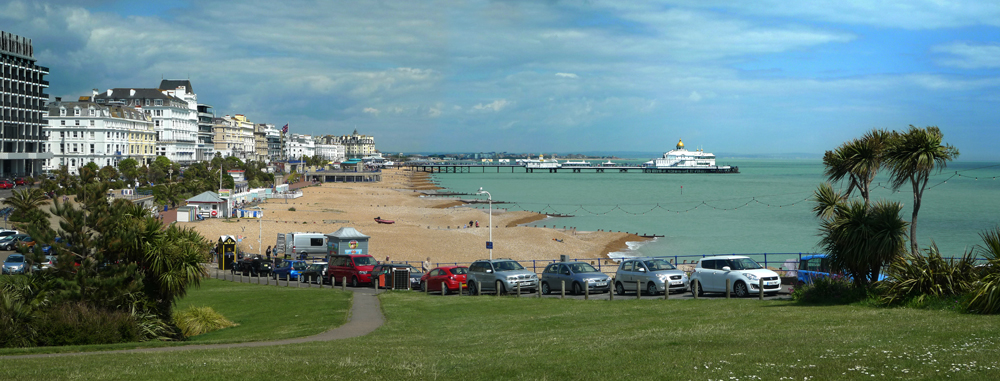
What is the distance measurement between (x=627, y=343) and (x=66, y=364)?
8.89m

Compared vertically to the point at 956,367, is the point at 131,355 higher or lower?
lower

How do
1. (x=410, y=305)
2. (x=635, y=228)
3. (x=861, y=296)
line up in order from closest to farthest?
(x=861, y=296) < (x=410, y=305) < (x=635, y=228)

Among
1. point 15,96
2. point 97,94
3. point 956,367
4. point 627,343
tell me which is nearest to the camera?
point 956,367

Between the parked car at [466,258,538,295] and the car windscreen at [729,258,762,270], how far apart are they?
273 inches

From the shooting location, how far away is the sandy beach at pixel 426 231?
5303 cm

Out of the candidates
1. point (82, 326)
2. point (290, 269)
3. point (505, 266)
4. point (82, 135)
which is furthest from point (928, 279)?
point (82, 135)

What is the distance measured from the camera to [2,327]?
16516mm

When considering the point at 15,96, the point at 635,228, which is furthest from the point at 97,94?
the point at 635,228

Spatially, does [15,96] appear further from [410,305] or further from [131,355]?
[131,355]

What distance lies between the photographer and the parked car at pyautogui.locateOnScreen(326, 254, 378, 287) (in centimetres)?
3259

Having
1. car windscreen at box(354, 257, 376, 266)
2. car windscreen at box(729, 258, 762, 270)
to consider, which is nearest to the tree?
car windscreen at box(729, 258, 762, 270)

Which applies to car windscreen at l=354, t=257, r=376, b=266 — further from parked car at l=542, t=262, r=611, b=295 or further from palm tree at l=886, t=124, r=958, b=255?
palm tree at l=886, t=124, r=958, b=255

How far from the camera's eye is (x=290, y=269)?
38.2 m

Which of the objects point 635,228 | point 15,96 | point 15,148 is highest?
point 15,96
